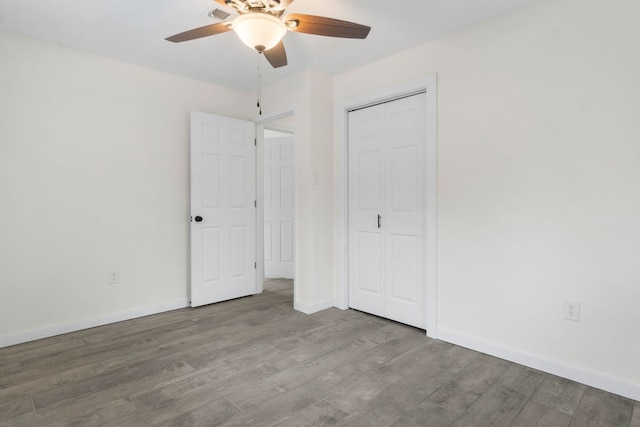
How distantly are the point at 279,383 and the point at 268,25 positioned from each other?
2.11 metres

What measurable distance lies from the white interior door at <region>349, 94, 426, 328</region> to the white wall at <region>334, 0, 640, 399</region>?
0.26m

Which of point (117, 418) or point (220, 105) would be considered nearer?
point (117, 418)

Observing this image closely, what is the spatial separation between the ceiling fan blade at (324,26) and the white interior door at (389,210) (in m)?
1.20

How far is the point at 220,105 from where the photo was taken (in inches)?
159

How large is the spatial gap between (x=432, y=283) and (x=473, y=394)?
3.23 feet

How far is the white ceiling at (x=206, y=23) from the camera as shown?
2352mm

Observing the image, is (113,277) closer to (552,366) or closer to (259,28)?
(259,28)

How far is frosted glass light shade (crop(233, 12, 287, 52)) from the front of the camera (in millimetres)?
1822

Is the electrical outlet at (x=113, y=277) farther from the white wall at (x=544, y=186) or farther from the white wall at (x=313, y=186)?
the white wall at (x=544, y=186)

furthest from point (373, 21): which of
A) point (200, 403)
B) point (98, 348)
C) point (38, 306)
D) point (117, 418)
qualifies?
point (38, 306)

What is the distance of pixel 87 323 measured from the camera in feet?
10.2

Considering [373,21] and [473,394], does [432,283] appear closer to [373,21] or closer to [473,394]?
[473,394]

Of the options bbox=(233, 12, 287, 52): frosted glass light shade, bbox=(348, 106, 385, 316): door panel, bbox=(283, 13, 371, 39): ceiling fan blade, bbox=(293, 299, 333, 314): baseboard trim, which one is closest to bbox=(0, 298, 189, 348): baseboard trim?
bbox=(293, 299, 333, 314): baseboard trim

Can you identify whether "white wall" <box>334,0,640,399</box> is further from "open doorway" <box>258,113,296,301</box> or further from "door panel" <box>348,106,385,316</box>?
"open doorway" <box>258,113,296,301</box>
